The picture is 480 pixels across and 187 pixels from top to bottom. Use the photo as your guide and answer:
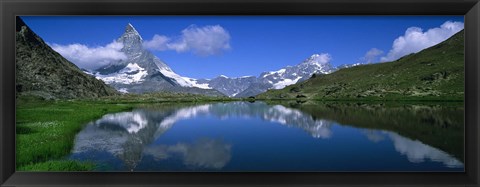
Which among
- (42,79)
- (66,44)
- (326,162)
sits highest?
(66,44)

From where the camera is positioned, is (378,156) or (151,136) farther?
(151,136)

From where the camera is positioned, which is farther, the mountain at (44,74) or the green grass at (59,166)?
the mountain at (44,74)

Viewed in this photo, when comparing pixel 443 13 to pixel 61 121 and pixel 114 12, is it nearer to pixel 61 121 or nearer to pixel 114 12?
pixel 114 12

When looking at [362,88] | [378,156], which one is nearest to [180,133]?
[378,156]

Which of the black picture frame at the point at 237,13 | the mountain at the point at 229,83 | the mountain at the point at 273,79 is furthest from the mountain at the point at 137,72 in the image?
the black picture frame at the point at 237,13

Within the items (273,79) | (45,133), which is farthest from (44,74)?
(273,79)

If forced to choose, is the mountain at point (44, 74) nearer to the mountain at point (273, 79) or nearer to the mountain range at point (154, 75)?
the mountain range at point (154, 75)
